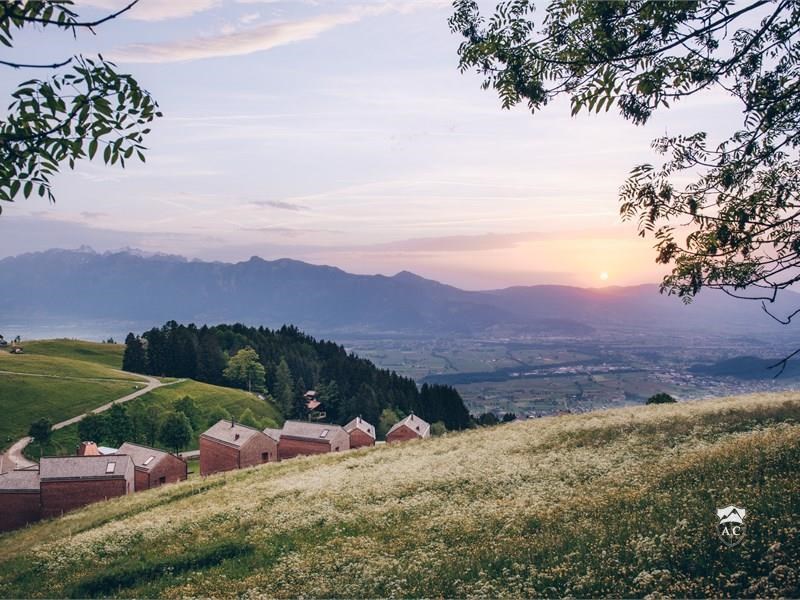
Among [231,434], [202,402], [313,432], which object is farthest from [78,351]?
[313,432]

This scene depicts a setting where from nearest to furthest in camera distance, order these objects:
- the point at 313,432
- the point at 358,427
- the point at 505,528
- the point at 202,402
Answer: the point at 505,528 < the point at 313,432 < the point at 358,427 < the point at 202,402

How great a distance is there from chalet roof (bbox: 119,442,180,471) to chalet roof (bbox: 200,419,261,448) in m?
9.14

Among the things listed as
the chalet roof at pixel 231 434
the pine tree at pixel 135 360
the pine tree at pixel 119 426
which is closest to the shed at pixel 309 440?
the chalet roof at pixel 231 434

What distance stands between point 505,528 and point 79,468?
197 ft

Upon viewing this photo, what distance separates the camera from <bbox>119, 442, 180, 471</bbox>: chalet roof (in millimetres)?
71000

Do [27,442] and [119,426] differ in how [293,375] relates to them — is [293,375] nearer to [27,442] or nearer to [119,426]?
[119,426]

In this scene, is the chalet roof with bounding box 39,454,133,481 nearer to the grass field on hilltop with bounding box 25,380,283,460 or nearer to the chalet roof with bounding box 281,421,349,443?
the chalet roof with bounding box 281,421,349,443

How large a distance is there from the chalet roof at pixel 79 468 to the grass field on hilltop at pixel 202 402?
3241 centimetres

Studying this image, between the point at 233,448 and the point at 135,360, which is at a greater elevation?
the point at 135,360

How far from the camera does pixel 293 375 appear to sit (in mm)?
157375

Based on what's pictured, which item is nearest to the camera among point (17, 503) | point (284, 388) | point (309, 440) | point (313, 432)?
point (17, 503)

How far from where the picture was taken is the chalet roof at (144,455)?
7100cm

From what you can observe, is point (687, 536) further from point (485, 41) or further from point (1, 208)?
point (1, 208)

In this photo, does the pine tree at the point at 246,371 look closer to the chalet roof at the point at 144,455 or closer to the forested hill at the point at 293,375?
the forested hill at the point at 293,375
